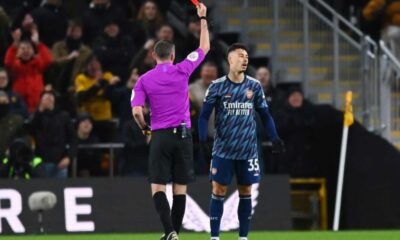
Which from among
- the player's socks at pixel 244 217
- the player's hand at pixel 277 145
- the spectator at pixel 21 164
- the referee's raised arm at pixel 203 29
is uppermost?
the referee's raised arm at pixel 203 29

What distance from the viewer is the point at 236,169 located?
52.2 ft

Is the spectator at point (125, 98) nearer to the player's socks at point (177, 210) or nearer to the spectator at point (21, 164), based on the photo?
the spectator at point (21, 164)

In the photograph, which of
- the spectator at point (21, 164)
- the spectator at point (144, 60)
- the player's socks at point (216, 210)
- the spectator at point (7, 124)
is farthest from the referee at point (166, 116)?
the spectator at point (144, 60)

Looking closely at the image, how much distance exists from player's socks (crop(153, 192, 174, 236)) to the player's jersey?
0.91 m

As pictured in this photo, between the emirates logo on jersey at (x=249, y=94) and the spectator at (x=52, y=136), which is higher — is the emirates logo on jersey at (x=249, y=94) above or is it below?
above

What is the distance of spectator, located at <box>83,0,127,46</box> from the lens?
78.3 ft

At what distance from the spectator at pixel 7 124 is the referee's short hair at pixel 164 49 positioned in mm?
6490

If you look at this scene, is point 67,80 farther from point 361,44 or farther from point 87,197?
point 361,44

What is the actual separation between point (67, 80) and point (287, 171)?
3967 mm

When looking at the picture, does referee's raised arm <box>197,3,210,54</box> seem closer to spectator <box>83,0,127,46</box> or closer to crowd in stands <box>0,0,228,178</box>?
crowd in stands <box>0,0,228,178</box>

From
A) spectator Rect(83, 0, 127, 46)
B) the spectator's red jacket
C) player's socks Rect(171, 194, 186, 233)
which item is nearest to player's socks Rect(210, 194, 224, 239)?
player's socks Rect(171, 194, 186, 233)

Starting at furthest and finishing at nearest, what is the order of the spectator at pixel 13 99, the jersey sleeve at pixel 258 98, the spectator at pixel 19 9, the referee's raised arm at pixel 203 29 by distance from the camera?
the spectator at pixel 19 9 → the spectator at pixel 13 99 → the jersey sleeve at pixel 258 98 → the referee's raised arm at pixel 203 29

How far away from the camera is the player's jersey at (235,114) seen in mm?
15672

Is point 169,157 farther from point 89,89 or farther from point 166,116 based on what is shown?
point 89,89
